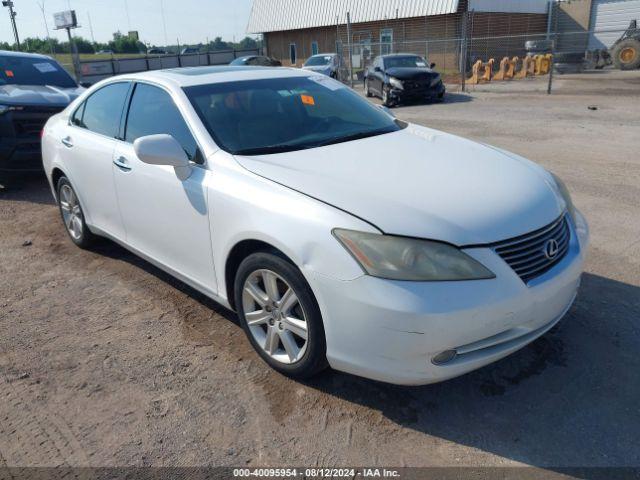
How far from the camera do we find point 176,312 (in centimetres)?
379

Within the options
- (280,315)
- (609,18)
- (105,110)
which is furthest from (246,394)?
(609,18)

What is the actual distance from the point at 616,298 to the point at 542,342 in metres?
0.87

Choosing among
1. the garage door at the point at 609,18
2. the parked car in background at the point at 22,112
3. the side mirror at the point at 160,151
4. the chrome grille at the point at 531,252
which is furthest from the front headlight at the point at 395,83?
the garage door at the point at 609,18

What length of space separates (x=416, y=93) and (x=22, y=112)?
463 inches

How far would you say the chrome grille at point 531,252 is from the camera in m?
2.48

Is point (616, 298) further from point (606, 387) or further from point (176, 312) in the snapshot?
point (176, 312)

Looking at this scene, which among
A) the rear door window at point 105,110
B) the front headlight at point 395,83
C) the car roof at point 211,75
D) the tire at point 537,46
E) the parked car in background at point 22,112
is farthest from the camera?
the tire at point 537,46

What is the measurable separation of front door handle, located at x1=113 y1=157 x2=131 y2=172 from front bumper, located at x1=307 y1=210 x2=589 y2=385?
6.31 ft

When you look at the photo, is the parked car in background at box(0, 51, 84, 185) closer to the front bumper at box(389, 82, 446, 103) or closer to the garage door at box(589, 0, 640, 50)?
the front bumper at box(389, 82, 446, 103)

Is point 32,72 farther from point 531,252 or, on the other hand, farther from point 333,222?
point 531,252

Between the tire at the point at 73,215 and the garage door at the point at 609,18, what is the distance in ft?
110

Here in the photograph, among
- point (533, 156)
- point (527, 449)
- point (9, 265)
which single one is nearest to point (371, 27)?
point (533, 156)

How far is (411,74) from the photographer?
53.1ft

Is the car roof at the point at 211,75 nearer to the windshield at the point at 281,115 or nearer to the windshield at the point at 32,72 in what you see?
Answer: the windshield at the point at 281,115
